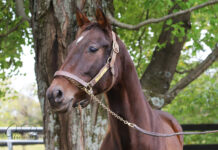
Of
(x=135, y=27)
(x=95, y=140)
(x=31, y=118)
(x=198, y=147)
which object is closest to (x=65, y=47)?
(x=135, y=27)

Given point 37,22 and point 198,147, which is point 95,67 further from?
point 198,147

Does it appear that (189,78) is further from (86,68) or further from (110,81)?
(86,68)

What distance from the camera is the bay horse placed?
245cm

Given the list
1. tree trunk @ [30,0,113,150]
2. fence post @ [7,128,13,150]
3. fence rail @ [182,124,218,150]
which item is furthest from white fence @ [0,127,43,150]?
fence rail @ [182,124,218,150]

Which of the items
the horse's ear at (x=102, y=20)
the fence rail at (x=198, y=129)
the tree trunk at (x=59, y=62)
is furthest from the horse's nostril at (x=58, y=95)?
the fence rail at (x=198, y=129)

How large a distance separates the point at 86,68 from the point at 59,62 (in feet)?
5.56

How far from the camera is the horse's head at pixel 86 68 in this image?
2.33m

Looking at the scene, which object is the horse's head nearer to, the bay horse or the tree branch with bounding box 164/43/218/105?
the bay horse

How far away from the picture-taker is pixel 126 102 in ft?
9.12

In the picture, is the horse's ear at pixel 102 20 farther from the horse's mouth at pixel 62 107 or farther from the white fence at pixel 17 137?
the white fence at pixel 17 137

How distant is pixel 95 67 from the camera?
254 cm

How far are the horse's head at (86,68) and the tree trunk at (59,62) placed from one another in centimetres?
136

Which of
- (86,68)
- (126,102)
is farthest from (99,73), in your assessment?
(126,102)

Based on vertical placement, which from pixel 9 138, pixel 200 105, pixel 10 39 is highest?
pixel 10 39
